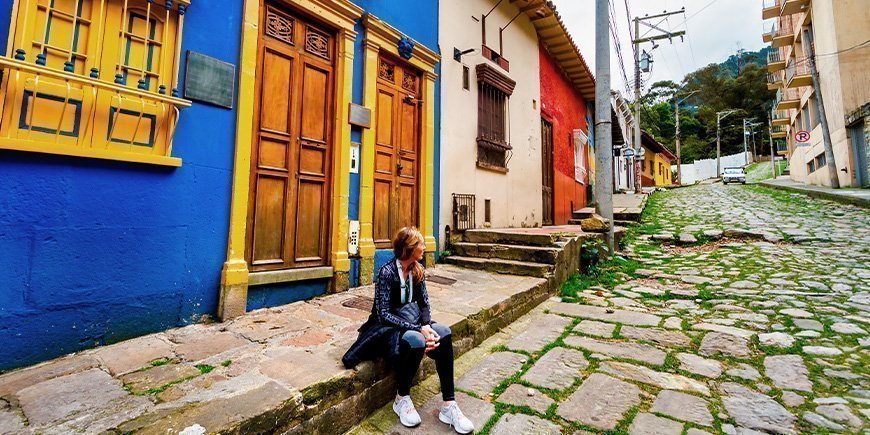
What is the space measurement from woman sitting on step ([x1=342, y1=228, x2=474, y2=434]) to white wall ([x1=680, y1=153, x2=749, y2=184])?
50985mm

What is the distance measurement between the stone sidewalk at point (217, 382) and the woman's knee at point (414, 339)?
0.32 m

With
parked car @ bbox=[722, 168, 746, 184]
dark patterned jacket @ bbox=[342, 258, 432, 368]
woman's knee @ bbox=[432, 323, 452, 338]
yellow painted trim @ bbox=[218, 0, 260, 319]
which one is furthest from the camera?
parked car @ bbox=[722, 168, 746, 184]

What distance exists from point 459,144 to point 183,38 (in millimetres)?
4417

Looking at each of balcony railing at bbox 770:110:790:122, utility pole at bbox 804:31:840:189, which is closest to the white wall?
balcony railing at bbox 770:110:790:122

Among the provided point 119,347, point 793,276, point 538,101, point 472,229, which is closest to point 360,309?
point 119,347

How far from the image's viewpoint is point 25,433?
1.64m

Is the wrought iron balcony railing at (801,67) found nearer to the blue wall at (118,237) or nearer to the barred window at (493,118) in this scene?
the barred window at (493,118)

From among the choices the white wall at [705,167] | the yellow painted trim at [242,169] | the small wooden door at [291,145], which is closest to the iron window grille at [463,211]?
the small wooden door at [291,145]

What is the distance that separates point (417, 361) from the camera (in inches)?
94.3

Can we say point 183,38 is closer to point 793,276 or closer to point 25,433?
point 25,433

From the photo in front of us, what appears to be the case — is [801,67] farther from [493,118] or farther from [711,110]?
[711,110]

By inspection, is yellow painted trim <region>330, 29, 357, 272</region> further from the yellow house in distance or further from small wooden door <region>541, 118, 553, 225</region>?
the yellow house in distance

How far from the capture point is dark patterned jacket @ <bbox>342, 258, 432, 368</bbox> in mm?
2363

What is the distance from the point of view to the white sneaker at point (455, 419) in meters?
2.14
